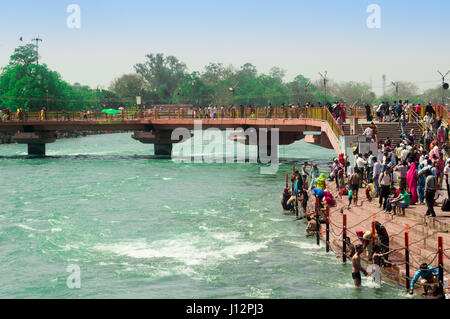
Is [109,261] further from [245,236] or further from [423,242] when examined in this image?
[423,242]

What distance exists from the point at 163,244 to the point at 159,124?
128 feet

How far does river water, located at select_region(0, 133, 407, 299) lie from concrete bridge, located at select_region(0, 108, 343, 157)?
257 inches

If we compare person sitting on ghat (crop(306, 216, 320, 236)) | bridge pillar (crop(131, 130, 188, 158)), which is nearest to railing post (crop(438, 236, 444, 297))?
person sitting on ghat (crop(306, 216, 320, 236))

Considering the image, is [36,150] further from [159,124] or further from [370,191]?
[370,191]

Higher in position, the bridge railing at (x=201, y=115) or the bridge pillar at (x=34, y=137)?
the bridge railing at (x=201, y=115)

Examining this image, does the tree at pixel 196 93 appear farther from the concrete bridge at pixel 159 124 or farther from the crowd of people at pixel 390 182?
the crowd of people at pixel 390 182

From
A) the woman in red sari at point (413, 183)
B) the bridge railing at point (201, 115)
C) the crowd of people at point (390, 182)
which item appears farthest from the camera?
the bridge railing at point (201, 115)

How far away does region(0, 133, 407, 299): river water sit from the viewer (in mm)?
19469

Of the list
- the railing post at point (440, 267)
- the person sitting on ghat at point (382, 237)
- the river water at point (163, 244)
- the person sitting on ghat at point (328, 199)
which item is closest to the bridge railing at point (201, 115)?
the river water at point (163, 244)

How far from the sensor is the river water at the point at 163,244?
766 inches

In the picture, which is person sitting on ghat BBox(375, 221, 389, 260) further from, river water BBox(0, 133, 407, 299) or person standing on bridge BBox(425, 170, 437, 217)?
person standing on bridge BBox(425, 170, 437, 217)

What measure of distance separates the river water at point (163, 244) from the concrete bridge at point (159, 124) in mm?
6525

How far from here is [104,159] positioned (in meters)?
67.9
